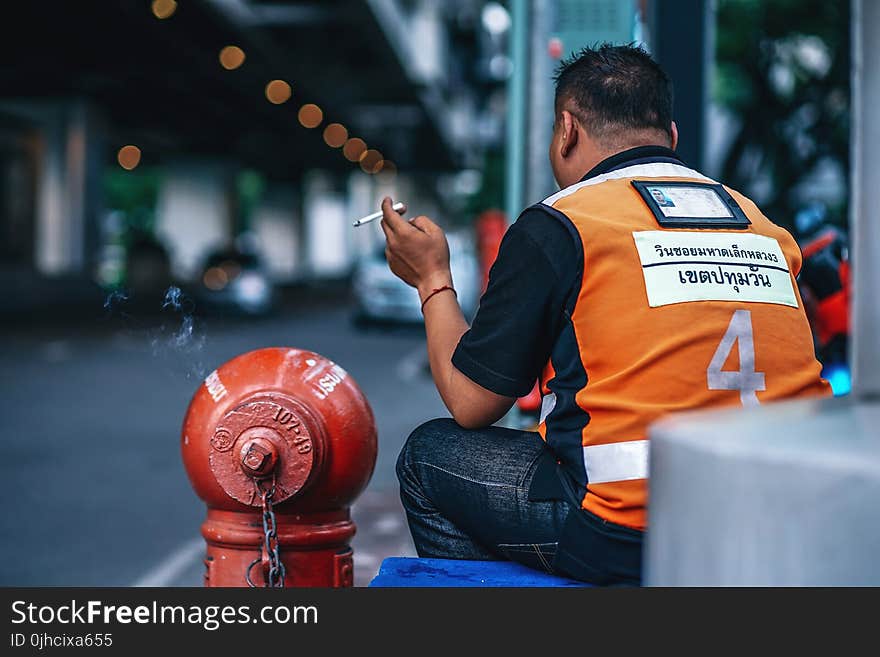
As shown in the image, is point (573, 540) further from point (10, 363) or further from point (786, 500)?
point (10, 363)

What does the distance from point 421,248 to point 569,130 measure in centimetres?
45


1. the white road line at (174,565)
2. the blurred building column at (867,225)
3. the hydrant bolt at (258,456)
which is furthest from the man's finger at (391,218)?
the white road line at (174,565)

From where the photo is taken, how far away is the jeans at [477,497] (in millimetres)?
2580

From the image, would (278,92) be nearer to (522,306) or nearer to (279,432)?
(279,432)

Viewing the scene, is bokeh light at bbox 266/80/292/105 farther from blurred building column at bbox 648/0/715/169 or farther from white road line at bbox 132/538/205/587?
white road line at bbox 132/538/205/587

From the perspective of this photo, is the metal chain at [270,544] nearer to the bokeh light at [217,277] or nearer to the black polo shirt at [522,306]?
the black polo shirt at [522,306]

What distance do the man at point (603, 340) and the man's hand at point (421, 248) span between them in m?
0.13

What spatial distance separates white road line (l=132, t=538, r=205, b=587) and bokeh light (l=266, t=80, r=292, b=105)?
90.5 ft

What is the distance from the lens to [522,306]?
2.48 metres

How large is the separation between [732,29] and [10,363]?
14.1 metres

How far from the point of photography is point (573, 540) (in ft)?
8.21

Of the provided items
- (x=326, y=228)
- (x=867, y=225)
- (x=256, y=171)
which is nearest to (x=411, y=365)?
(x=867, y=225)

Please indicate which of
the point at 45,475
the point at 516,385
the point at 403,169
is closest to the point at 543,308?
the point at 516,385
